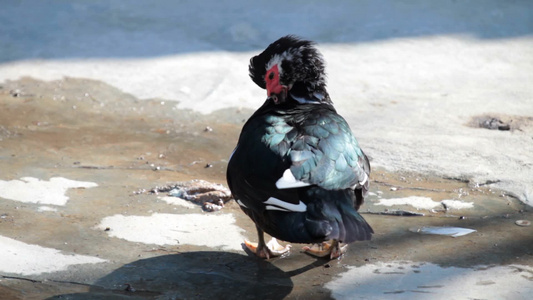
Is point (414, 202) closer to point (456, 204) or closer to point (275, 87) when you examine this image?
point (456, 204)

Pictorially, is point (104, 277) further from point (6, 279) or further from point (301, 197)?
point (301, 197)

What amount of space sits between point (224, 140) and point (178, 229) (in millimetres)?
1418

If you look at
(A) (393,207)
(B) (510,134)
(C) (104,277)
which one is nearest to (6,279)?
(C) (104,277)

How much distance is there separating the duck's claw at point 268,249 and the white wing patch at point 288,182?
0.58 meters

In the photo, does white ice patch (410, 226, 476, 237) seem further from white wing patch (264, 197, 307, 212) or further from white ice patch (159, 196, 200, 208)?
white ice patch (159, 196, 200, 208)

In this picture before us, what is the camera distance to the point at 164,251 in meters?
3.53

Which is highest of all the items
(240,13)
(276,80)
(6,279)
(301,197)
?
(240,13)

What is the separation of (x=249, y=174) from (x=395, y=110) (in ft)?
8.65

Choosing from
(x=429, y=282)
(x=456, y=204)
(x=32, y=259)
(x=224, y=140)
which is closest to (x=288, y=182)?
(x=429, y=282)

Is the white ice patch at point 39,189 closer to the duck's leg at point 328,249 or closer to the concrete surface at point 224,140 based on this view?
the concrete surface at point 224,140

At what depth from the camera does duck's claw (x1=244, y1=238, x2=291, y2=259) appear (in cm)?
350

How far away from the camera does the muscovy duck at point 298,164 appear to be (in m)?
2.94

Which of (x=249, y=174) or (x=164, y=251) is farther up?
(x=249, y=174)

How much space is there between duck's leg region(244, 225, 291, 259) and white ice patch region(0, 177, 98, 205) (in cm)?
116
